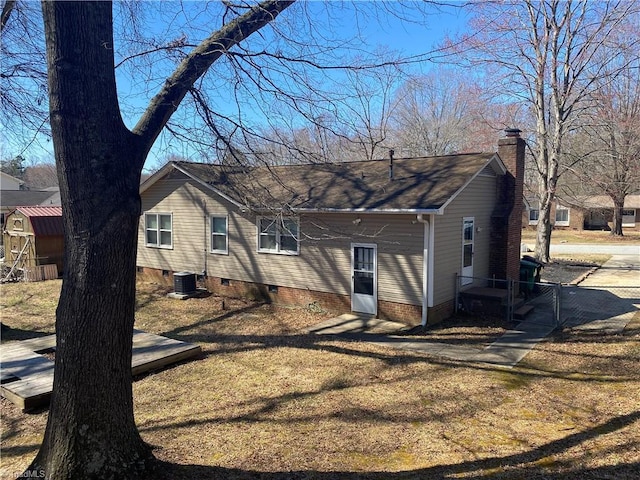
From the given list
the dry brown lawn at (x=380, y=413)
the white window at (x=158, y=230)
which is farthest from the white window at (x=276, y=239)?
the white window at (x=158, y=230)

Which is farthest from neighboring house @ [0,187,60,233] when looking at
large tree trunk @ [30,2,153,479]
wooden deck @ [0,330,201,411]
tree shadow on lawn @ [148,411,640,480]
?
tree shadow on lawn @ [148,411,640,480]

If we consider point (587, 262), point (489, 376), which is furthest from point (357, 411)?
point (587, 262)

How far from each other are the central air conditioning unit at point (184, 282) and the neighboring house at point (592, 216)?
35225 mm

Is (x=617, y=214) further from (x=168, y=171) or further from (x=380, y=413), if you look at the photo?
(x=380, y=413)

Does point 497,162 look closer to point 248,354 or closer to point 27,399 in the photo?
point 248,354

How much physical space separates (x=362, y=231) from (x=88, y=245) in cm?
825

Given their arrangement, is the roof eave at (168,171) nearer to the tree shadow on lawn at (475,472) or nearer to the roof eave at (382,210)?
the roof eave at (382,210)

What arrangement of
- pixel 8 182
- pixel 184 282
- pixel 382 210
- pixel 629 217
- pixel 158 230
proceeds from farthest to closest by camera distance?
1. pixel 8 182
2. pixel 629 217
3. pixel 158 230
4. pixel 184 282
5. pixel 382 210

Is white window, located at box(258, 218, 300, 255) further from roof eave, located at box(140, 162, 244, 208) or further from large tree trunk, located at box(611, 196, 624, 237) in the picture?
large tree trunk, located at box(611, 196, 624, 237)

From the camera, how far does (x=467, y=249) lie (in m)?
12.4

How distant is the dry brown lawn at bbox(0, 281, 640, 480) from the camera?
4.83 metres

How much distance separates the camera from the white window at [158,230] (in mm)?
16625

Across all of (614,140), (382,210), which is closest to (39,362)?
(382,210)

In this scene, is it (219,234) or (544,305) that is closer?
(544,305)
